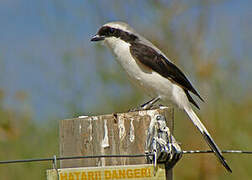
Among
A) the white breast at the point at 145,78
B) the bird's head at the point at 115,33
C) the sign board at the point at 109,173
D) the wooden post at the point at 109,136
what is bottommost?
the sign board at the point at 109,173

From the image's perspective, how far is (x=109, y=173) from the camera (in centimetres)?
243

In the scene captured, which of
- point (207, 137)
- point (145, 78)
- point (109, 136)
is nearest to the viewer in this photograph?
point (109, 136)

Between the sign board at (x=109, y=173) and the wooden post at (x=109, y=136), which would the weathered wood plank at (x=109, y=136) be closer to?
the wooden post at (x=109, y=136)

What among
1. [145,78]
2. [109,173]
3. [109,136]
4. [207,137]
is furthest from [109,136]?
[145,78]

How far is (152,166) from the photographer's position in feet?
8.23

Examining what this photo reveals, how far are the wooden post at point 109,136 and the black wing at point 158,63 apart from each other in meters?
1.62

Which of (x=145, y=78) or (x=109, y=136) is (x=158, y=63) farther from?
(x=109, y=136)

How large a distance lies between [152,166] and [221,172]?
3.42 meters

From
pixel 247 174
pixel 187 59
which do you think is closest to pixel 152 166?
pixel 247 174

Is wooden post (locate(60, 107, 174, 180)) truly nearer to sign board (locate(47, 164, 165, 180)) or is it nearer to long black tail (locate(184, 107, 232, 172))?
sign board (locate(47, 164, 165, 180))

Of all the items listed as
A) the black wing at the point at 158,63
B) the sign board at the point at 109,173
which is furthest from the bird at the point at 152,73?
the sign board at the point at 109,173

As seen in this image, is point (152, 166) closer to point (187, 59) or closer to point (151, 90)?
point (151, 90)

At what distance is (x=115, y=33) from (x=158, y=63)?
461mm

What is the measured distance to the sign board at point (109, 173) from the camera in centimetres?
239
